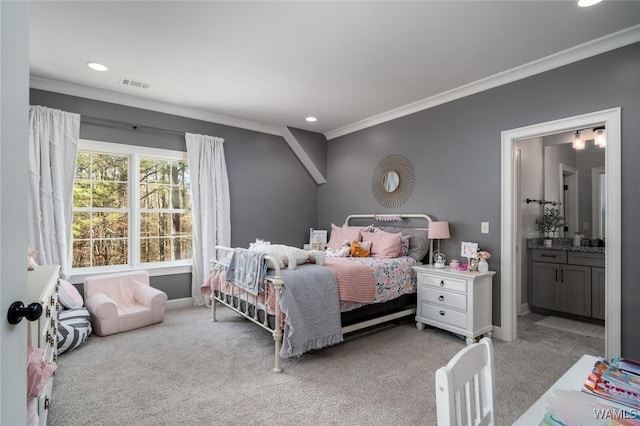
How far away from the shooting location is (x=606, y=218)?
2734 mm

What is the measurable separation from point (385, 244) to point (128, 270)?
3243 millimetres

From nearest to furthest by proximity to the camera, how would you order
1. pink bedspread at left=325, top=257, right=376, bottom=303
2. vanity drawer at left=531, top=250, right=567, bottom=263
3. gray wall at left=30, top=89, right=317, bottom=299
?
pink bedspread at left=325, top=257, right=376, bottom=303 → gray wall at left=30, top=89, right=317, bottom=299 → vanity drawer at left=531, top=250, right=567, bottom=263

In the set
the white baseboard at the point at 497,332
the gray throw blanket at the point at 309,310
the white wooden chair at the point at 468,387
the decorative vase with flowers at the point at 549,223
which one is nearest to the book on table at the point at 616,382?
the white wooden chair at the point at 468,387

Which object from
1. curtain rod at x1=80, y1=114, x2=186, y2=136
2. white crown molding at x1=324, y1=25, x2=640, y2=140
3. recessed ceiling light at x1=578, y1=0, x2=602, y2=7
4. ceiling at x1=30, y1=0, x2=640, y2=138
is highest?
ceiling at x1=30, y1=0, x2=640, y2=138

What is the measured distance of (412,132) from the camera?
14.3 ft

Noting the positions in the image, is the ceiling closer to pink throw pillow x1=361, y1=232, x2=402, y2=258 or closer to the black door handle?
pink throw pillow x1=361, y1=232, x2=402, y2=258

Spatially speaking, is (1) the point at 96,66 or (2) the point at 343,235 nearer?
(1) the point at 96,66

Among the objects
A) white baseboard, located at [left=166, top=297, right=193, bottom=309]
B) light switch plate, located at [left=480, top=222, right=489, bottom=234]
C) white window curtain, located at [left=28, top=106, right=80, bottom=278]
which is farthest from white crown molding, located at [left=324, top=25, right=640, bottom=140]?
white window curtain, located at [left=28, top=106, right=80, bottom=278]

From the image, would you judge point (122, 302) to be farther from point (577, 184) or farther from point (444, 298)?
point (577, 184)

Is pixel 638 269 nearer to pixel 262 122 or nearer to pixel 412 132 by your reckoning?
pixel 412 132

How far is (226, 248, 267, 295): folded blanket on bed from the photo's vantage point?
285 cm

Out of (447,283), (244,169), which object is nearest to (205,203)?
(244,169)

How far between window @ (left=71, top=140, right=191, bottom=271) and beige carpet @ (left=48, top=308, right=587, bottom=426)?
3.83 ft

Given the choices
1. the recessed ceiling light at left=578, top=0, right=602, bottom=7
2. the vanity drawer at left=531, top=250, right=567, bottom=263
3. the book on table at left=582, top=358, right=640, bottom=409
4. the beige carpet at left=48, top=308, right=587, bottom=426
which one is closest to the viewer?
the book on table at left=582, top=358, right=640, bottom=409
